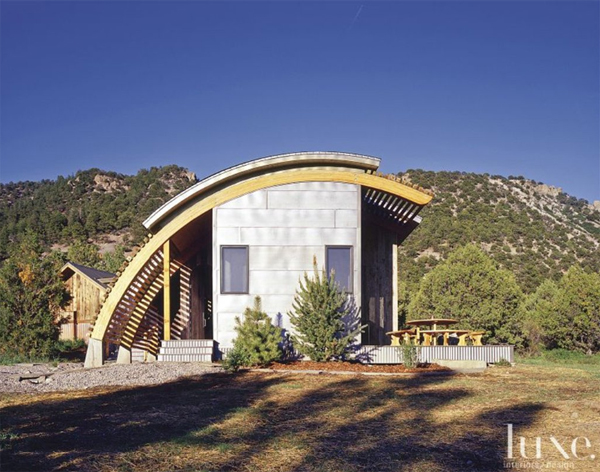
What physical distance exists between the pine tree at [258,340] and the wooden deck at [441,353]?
2230mm

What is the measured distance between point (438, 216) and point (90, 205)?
111 ft

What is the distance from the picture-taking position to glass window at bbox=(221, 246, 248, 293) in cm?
1617

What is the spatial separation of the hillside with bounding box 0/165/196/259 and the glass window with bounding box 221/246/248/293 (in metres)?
37.9

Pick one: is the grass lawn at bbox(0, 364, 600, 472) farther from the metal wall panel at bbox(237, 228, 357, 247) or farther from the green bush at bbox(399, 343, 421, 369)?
the metal wall panel at bbox(237, 228, 357, 247)

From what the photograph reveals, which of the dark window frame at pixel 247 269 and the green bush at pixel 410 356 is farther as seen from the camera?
the dark window frame at pixel 247 269

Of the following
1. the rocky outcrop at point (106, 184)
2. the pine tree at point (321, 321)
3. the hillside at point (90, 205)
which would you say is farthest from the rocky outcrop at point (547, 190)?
the pine tree at point (321, 321)

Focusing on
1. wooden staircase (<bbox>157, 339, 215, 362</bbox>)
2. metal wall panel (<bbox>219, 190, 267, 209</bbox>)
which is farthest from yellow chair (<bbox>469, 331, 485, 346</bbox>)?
wooden staircase (<bbox>157, 339, 215, 362</bbox>)

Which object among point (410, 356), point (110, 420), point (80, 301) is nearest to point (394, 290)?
Answer: point (410, 356)

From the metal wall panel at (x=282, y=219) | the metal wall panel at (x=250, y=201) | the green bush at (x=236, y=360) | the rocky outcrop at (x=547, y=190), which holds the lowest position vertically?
the green bush at (x=236, y=360)

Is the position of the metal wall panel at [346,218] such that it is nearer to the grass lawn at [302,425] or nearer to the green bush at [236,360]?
the green bush at [236,360]

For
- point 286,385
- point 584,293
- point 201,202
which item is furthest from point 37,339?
point 584,293

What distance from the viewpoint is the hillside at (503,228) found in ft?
146

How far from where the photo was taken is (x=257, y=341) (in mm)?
14375

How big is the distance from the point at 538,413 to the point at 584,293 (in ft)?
57.1
